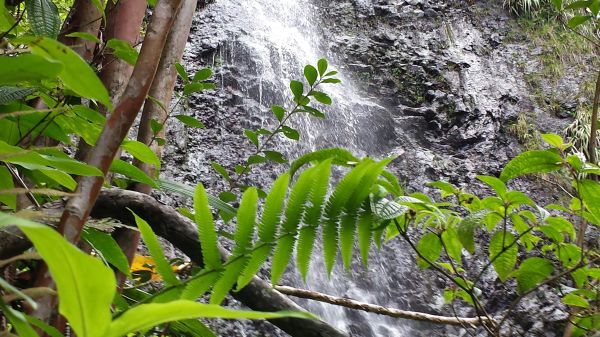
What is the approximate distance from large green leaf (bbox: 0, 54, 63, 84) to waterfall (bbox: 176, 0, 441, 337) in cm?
442

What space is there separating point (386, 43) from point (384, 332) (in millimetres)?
4442

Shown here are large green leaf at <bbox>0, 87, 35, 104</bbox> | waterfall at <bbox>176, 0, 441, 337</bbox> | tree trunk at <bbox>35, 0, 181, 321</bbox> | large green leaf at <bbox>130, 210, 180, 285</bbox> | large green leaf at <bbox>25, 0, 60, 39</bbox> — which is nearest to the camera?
tree trunk at <bbox>35, 0, 181, 321</bbox>

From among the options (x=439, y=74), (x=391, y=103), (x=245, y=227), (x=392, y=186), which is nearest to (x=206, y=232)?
(x=245, y=227)

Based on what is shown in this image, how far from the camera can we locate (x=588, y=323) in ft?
3.85

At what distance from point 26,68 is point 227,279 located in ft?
1.30

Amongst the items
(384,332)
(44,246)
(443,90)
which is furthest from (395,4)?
(44,246)

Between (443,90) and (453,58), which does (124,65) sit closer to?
(443,90)

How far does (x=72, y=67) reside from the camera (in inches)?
18.8

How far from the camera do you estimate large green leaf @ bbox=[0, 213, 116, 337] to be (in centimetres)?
35

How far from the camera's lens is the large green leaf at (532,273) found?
3.55 feet

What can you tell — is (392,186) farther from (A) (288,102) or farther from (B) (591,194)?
(A) (288,102)

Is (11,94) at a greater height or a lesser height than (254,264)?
greater

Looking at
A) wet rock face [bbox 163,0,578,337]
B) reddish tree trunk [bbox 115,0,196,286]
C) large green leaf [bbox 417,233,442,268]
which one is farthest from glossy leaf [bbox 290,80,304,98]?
wet rock face [bbox 163,0,578,337]

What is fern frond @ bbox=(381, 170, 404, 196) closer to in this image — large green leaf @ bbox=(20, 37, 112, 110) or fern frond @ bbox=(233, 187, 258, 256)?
fern frond @ bbox=(233, 187, 258, 256)
